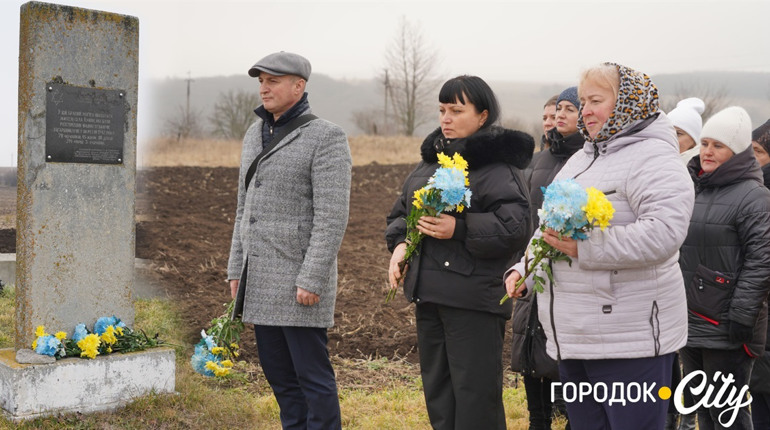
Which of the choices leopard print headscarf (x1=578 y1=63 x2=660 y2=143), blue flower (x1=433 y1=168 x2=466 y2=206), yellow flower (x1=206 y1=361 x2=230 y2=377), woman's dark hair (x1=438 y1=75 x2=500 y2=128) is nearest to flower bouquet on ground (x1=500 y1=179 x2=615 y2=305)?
leopard print headscarf (x1=578 y1=63 x2=660 y2=143)

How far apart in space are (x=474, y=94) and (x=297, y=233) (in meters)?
1.03

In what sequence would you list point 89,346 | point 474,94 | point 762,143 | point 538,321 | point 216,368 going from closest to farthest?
1. point 474,94
2. point 538,321
3. point 216,368
4. point 762,143
5. point 89,346

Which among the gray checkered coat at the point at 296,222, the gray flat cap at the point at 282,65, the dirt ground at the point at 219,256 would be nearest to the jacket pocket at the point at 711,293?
the gray checkered coat at the point at 296,222

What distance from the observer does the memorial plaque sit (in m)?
4.45

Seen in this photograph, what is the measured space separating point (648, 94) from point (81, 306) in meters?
3.45

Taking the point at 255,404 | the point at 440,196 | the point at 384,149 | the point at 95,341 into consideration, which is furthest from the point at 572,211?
the point at 384,149

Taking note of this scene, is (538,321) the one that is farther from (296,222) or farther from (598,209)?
(598,209)

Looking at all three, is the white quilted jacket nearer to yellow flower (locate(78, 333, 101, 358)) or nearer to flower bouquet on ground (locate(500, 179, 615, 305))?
flower bouquet on ground (locate(500, 179, 615, 305))

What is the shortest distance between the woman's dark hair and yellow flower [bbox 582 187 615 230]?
0.99 metres

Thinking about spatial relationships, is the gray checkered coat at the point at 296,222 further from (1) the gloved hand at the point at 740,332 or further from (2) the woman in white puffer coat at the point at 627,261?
(1) the gloved hand at the point at 740,332

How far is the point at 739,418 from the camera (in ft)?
12.7

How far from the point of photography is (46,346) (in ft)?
14.4

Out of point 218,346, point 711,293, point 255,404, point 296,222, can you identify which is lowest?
point 255,404

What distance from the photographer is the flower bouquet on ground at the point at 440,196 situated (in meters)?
3.21
